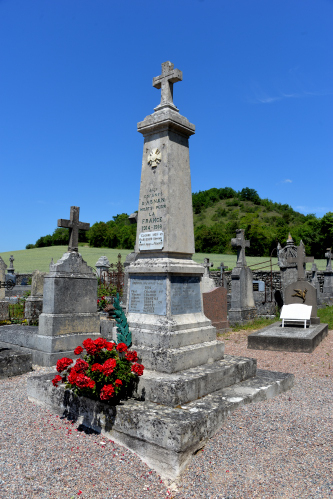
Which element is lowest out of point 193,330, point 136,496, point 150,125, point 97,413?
point 136,496

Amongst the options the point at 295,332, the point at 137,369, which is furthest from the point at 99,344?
the point at 295,332

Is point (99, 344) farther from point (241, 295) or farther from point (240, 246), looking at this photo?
point (240, 246)

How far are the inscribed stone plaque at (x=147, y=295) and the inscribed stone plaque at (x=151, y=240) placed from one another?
1.34ft

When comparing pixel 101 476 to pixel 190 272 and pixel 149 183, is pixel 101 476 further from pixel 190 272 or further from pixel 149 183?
pixel 149 183

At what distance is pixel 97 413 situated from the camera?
12.4 feet

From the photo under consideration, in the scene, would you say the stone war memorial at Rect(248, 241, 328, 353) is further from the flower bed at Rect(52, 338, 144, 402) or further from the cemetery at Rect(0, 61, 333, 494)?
the flower bed at Rect(52, 338, 144, 402)

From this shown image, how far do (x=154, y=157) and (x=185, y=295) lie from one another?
1907 mm

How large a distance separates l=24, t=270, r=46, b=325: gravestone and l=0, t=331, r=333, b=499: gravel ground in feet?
17.8

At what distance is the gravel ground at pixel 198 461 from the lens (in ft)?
9.25

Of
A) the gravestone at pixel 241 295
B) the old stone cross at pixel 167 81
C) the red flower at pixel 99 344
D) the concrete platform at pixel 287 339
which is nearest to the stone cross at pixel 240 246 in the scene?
the gravestone at pixel 241 295

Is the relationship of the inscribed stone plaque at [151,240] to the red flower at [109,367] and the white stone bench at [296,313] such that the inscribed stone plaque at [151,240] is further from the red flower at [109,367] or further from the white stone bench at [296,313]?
the white stone bench at [296,313]

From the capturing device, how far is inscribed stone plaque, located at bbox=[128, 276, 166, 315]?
4566mm

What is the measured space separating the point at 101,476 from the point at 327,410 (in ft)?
9.56

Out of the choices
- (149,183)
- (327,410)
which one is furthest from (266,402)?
(149,183)
